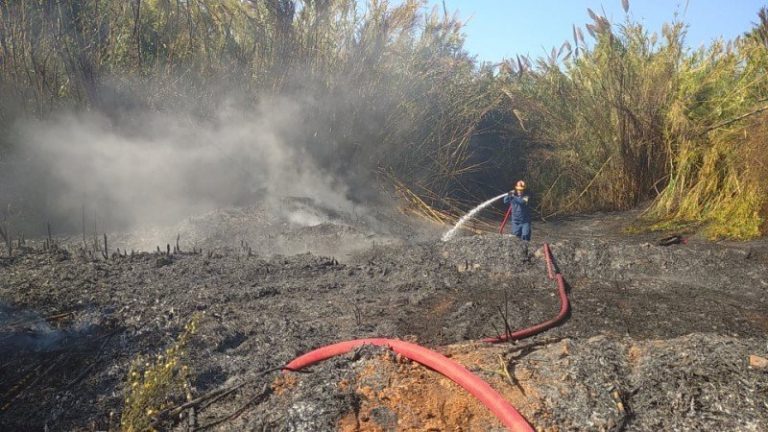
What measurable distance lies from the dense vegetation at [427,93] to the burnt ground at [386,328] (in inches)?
89.1

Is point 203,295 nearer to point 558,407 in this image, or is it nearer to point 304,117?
point 558,407

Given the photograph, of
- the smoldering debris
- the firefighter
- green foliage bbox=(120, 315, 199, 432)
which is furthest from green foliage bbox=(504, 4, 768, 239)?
green foliage bbox=(120, 315, 199, 432)

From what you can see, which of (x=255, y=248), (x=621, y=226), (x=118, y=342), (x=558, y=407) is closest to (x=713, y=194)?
(x=621, y=226)

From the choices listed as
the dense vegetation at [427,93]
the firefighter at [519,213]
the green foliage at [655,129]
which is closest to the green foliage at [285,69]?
the dense vegetation at [427,93]

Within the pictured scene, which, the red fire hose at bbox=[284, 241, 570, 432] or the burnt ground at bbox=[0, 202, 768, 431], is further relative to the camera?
the burnt ground at bbox=[0, 202, 768, 431]

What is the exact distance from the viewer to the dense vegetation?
869 centimetres

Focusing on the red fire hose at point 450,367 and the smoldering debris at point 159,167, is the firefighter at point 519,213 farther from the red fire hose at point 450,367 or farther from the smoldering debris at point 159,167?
the red fire hose at point 450,367

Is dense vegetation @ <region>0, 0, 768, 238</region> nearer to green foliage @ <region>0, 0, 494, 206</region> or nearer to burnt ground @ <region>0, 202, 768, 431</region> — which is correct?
green foliage @ <region>0, 0, 494, 206</region>

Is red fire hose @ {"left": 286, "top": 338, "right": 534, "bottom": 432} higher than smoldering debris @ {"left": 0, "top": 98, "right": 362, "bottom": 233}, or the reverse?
smoldering debris @ {"left": 0, "top": 98, "right": 362, "bottom": 233}

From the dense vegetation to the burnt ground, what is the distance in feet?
7.43

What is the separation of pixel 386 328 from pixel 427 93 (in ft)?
25.8

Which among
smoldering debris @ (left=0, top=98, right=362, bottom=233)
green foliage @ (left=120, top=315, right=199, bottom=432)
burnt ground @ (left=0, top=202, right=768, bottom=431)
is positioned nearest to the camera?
green foliage @ (left=120, top=315, right=199, bottom=432)

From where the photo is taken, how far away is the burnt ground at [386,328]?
9.93 feet

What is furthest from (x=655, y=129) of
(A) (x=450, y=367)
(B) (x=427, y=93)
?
(A) (x=450, y=367)
